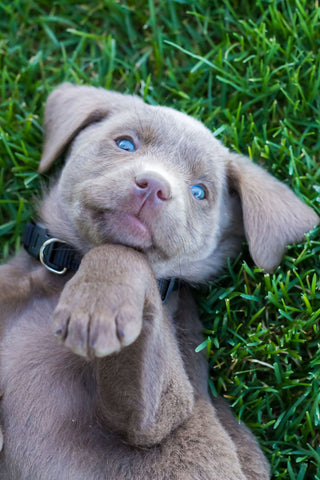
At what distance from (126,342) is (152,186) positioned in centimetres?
79

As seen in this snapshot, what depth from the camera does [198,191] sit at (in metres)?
3.48

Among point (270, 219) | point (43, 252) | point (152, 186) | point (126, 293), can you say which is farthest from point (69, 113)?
point (126, 293)

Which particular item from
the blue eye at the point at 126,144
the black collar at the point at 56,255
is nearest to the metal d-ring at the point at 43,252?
the black collar at the point at 56,255

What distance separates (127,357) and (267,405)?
128 centimetres

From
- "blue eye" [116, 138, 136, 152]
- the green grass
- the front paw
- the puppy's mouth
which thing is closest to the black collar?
the green grass

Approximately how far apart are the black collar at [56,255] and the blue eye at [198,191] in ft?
1.59

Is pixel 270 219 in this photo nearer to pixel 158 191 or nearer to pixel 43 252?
pixel 158 191

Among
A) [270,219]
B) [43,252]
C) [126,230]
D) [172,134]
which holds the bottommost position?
[43,252]

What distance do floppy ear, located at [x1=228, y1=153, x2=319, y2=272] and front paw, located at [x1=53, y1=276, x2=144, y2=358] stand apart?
1.11 m

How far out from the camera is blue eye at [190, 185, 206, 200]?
11.3 feet

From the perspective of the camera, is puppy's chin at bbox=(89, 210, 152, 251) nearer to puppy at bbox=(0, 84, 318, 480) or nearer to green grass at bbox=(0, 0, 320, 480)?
puppy at bbox=(0, 84, 318, 480)

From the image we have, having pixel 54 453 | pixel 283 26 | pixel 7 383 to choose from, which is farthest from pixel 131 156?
pixel 283 26

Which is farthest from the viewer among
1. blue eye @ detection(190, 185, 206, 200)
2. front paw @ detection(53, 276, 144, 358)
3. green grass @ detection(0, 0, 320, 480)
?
green grass @ detection(0, 0, 320, 480)

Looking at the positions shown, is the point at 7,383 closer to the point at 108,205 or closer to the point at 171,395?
A: the point at 171,395
